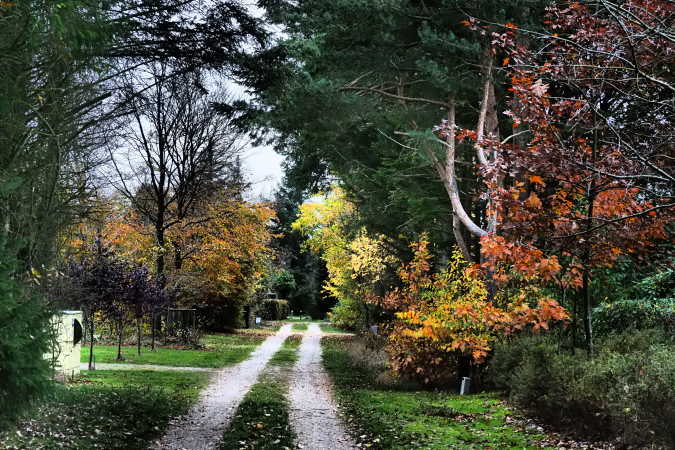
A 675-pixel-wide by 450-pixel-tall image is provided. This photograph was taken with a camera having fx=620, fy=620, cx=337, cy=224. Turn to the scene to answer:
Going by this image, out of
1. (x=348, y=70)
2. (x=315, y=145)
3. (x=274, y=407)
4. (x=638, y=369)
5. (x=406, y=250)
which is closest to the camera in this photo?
(x=638, y=369)

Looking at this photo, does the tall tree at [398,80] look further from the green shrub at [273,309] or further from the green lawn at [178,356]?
the green shrub at [273,309]

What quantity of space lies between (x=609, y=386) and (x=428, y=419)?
3.28 meters

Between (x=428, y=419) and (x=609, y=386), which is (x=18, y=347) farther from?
(x=428, y=419)

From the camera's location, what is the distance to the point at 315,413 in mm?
10789

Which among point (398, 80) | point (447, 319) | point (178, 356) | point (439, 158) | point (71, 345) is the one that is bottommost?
point (178, 356)

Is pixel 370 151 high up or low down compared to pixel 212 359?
up

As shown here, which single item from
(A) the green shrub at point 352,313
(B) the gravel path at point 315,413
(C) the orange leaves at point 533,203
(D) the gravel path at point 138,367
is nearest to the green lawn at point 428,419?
(B) the gravel path at point 315,413

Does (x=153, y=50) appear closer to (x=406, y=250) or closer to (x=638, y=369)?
(x=638, y=369)

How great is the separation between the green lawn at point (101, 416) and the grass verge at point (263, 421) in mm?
1010

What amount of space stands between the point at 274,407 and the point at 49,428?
4.63m

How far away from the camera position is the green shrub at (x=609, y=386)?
6855 mm

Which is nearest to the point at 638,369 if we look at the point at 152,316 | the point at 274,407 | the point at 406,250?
the point at 274,407

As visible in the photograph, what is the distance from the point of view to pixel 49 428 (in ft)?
23.5

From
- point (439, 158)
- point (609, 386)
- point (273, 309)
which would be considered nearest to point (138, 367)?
point (439, 158)
